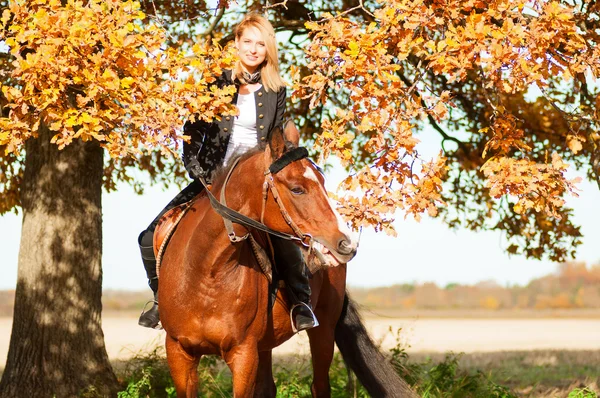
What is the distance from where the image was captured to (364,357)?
7.77m

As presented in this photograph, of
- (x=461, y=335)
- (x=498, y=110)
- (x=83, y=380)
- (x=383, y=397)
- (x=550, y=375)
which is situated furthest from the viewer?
(x=461, y=335)

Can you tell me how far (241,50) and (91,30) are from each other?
1.12 meters

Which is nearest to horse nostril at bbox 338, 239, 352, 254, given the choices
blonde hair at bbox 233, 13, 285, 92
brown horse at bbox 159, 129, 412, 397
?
brown horse at bbox 159, 129, 412, 397

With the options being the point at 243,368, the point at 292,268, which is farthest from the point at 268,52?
the point at 243,368

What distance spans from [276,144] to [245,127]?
1118 millimetres

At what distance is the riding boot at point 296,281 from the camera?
19.3 feet

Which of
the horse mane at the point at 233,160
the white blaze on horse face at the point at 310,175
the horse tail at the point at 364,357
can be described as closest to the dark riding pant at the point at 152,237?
the horse mane at the point at 233,160

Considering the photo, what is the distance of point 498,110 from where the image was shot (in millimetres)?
6941

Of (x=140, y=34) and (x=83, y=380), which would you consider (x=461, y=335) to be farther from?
(x=140, y=34)

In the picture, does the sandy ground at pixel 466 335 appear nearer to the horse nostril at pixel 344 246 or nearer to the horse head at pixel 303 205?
the horse head at pixel 303 205

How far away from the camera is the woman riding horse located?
19.4ft

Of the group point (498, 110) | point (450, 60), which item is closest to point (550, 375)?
point (498, 110)

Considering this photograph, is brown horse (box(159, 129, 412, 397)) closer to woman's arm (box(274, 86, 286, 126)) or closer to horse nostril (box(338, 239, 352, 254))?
horse nostril (box(338, 239, 352, 254))

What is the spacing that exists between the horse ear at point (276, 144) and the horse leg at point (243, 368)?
1403 mm
